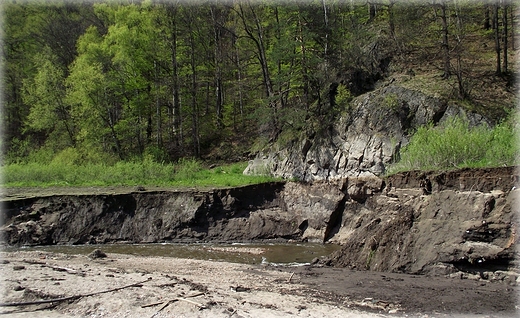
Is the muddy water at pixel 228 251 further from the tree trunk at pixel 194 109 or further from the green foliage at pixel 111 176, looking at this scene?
the tree trunk at pixel 194 109

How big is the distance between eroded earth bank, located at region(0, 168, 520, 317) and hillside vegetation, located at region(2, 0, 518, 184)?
5.71 metres

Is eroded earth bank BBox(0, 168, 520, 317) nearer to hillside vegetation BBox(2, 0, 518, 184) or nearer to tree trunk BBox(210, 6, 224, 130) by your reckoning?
hillside vegetation BBox(2, 0, 518, 184)

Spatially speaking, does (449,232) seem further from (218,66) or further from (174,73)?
(218,66)

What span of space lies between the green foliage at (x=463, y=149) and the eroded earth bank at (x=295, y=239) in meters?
0.76

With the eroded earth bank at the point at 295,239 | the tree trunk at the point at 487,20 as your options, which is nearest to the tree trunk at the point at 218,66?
A: the eroded earth bank at the point at 295,239

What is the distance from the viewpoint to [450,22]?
25.8 meters

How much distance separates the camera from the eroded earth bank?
7.29 metres

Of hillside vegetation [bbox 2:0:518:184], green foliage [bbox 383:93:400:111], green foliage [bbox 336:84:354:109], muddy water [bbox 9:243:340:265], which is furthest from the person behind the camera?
hillside vegetation [bbox 2:0:518:184]

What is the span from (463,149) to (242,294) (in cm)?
976

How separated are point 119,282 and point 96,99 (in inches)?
898

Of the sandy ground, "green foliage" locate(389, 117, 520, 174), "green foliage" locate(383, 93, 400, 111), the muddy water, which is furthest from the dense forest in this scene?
the sandy ground

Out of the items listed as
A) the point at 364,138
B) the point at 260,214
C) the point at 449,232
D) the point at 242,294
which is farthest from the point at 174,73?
the point at 242,294

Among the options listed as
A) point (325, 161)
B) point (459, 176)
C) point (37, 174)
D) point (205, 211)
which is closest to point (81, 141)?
point (37, 174)

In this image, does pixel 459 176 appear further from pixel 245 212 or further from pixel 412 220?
pixel 245 212
